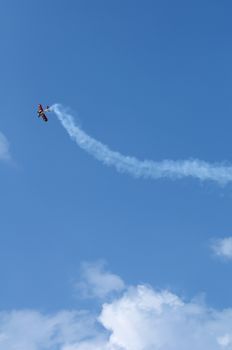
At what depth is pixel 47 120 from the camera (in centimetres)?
8831
